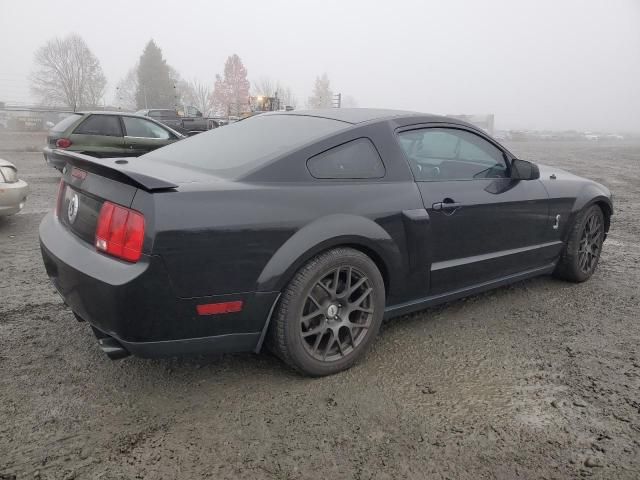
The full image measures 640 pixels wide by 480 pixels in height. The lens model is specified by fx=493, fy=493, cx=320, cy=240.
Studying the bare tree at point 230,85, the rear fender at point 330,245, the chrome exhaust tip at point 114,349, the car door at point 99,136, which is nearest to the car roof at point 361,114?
the rear fender at point 330,245

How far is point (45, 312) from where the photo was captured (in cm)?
334

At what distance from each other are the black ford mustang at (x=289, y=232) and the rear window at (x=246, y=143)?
0.02 metres

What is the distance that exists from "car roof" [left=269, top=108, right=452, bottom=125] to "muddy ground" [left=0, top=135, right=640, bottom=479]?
1.39m

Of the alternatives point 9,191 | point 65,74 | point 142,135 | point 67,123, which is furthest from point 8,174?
point 65,74

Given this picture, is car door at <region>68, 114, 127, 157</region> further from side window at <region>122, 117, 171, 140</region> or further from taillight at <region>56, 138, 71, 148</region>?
side window at <region>122, 117, 171, 140</region>

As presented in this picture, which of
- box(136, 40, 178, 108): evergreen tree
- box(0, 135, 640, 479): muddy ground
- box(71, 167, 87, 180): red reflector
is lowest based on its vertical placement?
box(0, 135, 640, 479): muddy ground

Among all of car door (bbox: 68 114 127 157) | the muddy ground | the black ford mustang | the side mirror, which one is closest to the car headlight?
the muddy ground

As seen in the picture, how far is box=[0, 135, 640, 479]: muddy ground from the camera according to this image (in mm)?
1994

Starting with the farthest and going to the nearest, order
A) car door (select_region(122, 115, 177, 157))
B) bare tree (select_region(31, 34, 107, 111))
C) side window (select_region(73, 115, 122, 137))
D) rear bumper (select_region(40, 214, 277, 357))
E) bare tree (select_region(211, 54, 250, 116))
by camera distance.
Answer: bare tree (select_region(211, 54, 250, 116)) < bare tree (select_region(31, 34, 107, 111)) < car door (select_region(122, 115, 177, 157)) < side window (select_region(73, 115, 122, 137)) < rear bumper (select_region(40, 214, 277, 357))

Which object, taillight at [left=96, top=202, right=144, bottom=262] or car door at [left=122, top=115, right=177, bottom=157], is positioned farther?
car door at [left=122, top=115, right=177, bottom=157]

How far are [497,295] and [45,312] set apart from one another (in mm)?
3376

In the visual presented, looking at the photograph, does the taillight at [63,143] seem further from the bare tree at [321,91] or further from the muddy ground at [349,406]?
the bare tree at [321,91]

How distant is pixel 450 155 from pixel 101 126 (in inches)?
316

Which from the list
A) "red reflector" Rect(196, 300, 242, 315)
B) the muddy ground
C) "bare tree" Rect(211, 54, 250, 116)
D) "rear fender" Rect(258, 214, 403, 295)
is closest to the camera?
the muddy ground
